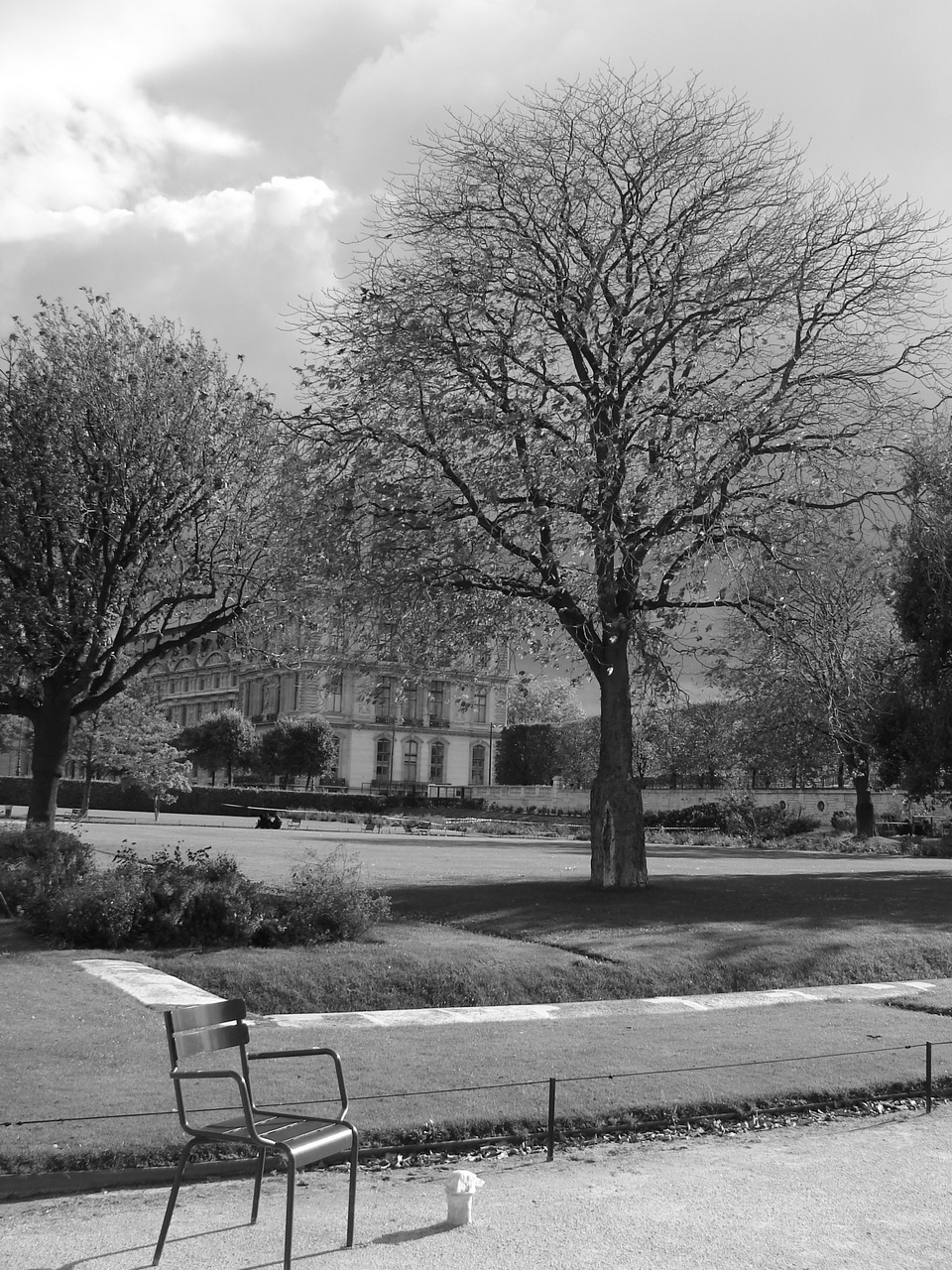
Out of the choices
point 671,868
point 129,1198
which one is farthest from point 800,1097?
point 671,868

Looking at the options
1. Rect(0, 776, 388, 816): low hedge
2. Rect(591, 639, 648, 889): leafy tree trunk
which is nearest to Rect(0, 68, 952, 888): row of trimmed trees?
Rect(591, 639, 648, 889): leafy tree trunk

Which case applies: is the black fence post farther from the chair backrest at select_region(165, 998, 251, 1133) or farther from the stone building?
the stone building

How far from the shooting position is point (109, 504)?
24688mm

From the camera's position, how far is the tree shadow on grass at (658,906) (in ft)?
63.4

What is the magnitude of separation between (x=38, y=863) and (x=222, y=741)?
296 ft

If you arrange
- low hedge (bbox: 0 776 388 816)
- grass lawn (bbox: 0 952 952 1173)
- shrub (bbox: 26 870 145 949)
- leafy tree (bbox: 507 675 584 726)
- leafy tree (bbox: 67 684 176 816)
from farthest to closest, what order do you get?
leafy tree (bbox: 507 675 584 726)
low hedge (bbox: 0 776 388 816)
leafy tree (bbox: 67 684 176 816)
shrub (bbox: 26 870 145 949)
grass lawn (bbox: 0 952 952 1173)

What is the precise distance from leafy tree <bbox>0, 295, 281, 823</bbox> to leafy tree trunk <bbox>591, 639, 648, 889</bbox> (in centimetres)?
693

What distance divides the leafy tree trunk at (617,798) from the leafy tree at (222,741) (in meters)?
89.3

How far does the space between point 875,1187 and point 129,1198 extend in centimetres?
452

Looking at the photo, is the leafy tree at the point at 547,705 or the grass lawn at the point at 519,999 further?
the leafy tree at the point at 547,705

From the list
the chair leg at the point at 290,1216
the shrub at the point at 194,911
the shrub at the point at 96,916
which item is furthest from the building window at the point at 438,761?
the chair leg at the point at 290,1216

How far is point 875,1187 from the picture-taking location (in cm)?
766

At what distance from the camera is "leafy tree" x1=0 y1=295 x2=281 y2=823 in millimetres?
24250

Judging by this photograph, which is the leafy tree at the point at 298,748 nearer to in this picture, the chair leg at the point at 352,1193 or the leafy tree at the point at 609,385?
the leafy tree at the point at 609,385
